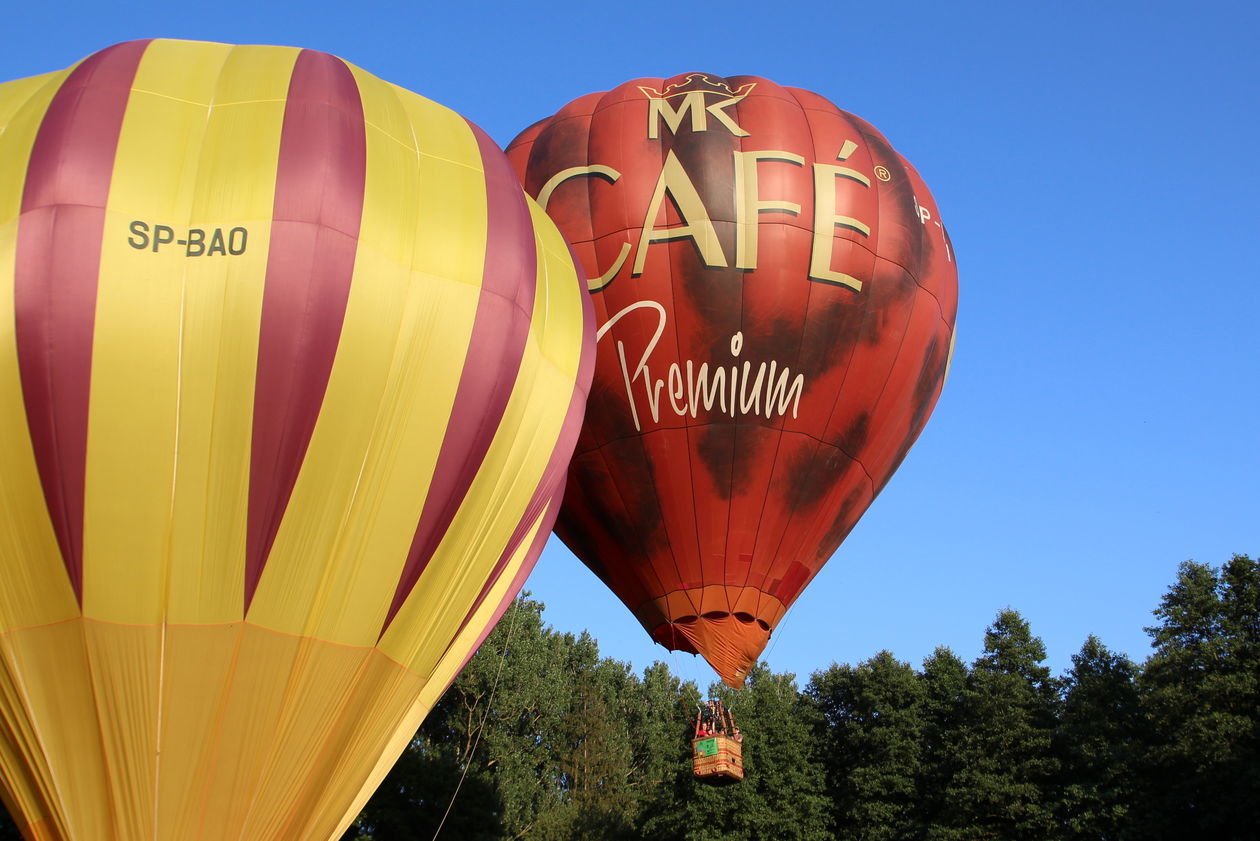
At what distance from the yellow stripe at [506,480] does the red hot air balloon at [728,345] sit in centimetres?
223

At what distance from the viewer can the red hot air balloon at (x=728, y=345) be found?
1298 centimetres

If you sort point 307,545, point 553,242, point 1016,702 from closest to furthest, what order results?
point 307,545 → point 553,242 → point 1016,702

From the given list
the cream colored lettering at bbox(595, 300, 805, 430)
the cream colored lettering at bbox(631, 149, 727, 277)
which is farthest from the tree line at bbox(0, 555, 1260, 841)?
the cream colored lettering at bbox(631, 149, 727, 277)

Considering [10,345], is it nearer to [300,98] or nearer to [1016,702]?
[300,98]

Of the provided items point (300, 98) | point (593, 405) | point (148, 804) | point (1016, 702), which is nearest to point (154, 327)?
point (300, 98)

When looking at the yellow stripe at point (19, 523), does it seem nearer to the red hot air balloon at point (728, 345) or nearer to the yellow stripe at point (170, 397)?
the yellow stripe at point (170, 397)

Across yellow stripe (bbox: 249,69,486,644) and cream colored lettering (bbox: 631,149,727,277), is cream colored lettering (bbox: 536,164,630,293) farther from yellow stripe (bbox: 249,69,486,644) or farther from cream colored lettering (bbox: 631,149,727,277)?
yellow stripe (bbox: 249,69,486,644)

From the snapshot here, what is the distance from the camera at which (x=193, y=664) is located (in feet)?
26.9

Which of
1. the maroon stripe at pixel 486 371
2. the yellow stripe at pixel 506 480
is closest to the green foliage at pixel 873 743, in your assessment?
the yellow stripe at pixel 506 480

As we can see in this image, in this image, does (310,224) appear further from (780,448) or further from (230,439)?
(780,448)

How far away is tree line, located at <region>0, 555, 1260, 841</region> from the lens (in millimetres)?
21656

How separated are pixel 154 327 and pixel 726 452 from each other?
21.4 feet

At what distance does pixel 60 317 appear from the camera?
8.08 metres

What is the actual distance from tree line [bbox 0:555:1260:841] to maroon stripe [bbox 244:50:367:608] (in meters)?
14.7
